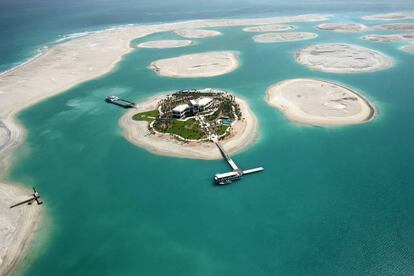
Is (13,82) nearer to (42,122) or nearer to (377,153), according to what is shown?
(42,122)

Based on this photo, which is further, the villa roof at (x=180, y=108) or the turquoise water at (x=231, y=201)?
the villa roof at (x=180, y=108)

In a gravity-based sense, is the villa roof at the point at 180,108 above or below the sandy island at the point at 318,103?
above

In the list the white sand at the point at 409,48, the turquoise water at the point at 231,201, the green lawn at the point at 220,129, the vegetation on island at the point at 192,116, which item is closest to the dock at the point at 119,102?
the turquoise water at the point at 231,201

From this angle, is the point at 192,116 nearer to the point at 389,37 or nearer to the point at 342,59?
the point at 342,59

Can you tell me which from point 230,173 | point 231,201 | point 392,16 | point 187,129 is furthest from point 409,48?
point 231,201

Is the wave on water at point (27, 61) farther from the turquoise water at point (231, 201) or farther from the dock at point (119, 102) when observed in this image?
the dock at point (119, 102)

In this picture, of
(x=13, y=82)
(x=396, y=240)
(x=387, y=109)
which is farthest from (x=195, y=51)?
(x=396, y=240)

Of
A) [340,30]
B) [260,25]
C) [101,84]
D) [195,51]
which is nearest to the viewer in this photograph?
[101,84]

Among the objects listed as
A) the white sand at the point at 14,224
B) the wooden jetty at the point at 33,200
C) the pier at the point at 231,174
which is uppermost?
the pier at the point at 231,174
